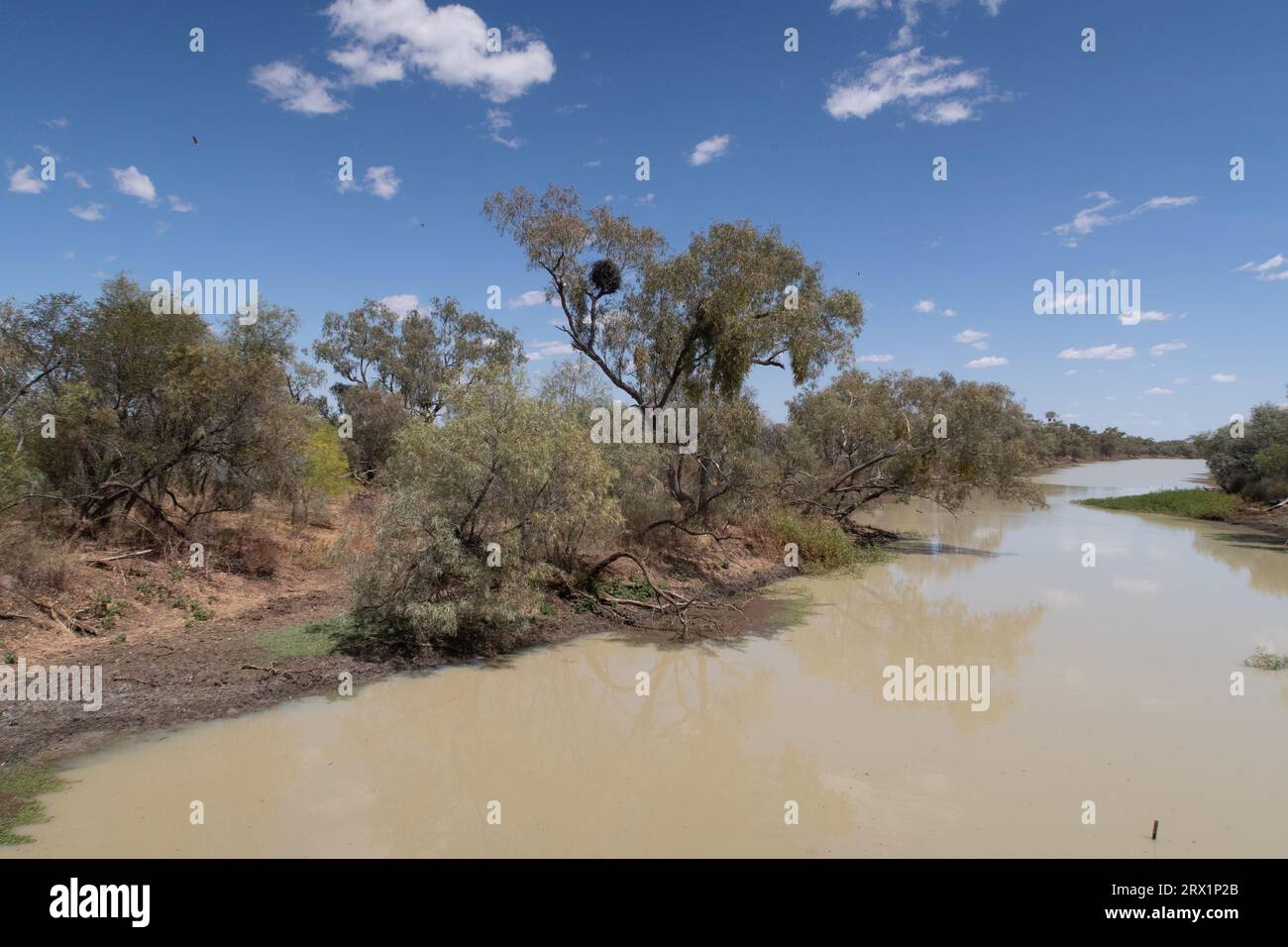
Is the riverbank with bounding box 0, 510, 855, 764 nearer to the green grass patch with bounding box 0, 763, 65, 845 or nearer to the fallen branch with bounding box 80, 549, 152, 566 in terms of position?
the fallen branch with bounding box 80, 549, 152, 566

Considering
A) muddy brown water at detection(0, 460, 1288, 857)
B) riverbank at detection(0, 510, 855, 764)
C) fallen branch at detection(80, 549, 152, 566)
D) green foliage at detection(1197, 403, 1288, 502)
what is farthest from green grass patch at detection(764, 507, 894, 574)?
green foliage at detection(1197, 403, 1288, 502)

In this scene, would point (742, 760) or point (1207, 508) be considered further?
point (1207, 508)

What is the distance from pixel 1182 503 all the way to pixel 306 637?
4033 centimetres

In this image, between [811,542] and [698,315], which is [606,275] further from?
[811,542]

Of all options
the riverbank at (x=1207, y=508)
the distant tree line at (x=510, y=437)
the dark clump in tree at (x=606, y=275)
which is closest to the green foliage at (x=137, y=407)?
the distant tree line at (x=510, y=437)

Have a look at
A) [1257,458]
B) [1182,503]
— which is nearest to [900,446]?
[1257,458]

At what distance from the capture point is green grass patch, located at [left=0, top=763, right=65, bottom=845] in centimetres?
537

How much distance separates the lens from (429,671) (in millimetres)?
9742

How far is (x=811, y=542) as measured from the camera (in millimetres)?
19359

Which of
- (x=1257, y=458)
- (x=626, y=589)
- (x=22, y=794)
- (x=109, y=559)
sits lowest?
(x=22, y=794)
